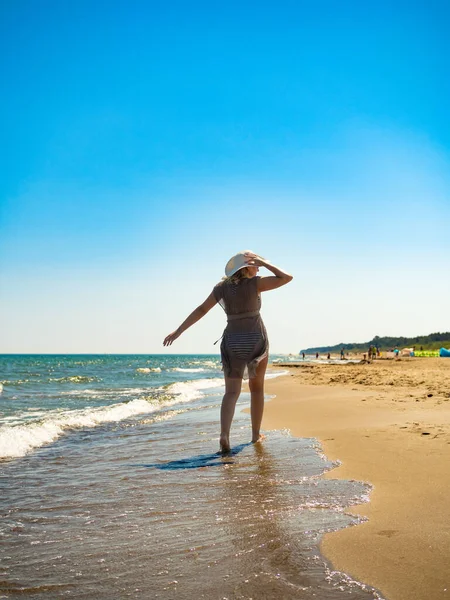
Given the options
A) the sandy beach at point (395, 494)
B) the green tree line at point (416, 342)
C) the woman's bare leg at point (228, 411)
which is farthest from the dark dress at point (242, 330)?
the green tree line at point (416, 342)

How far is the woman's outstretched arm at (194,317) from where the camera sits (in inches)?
217

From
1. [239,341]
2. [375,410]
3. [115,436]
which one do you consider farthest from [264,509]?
[375,410]

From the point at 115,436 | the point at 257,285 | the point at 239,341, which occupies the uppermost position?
the point at 257,285

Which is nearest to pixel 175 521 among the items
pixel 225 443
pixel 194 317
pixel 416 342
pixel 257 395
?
pixel 225 443

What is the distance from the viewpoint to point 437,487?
10.9 feet

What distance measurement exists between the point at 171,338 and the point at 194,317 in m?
0.36

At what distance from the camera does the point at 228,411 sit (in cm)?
523

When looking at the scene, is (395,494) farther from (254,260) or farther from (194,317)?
(194,317)

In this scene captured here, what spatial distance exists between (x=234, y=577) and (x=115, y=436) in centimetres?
548

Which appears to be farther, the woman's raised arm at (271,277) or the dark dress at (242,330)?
the dark dress at (242,330)

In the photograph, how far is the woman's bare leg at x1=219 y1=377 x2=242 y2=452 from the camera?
512cm

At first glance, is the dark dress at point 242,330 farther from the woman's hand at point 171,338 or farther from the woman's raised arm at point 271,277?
the woman's hand at point 171,338

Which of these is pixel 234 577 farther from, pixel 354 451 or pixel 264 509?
pixel 354 451

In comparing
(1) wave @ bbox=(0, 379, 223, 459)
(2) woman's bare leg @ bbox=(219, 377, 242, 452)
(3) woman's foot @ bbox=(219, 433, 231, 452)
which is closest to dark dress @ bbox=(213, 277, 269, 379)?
(2) woman's bare leg @ bbox=(219, 377, 242, 452)
